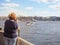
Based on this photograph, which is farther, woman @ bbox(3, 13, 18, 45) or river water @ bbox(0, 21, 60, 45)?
river water @ bbox(0, 21, 60, 45)

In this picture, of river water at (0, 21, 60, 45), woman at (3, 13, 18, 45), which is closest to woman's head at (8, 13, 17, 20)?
woman at (3, 13, 18, 45)

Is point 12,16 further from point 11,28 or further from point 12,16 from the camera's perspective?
point 11,28

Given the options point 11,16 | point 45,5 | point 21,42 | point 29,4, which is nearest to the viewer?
point 11,16

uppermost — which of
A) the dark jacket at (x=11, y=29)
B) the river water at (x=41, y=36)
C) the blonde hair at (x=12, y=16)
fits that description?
the blonde hair at (x=12, y=16)

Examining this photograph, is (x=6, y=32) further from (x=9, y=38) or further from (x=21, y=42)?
(x=21, y=42)

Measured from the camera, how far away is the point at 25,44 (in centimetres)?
525

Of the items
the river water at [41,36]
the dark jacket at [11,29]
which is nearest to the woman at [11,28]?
the dark jacket at [11,29]

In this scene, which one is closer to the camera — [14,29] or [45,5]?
[14,29]

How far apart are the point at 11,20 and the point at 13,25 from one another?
0.42 ft

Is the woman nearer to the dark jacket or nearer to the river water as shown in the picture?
the dark jacket

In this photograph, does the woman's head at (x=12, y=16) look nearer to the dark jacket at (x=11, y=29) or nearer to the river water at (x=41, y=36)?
the dark jacket at (x=11, y=29)

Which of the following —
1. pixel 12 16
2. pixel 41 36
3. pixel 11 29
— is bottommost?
pixel 41 36

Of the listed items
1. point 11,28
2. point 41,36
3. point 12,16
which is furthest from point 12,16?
point 41,36

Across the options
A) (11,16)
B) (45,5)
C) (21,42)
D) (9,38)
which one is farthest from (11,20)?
→ (45,5)
